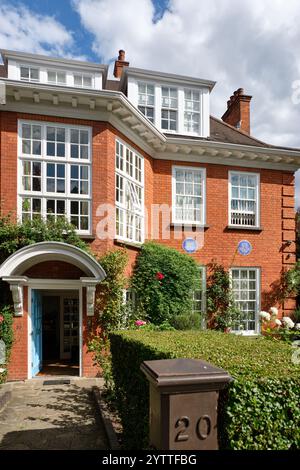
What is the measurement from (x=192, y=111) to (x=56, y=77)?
4.89 metres

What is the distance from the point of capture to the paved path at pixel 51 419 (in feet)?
18.4

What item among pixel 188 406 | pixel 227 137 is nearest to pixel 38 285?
pixel 188 406

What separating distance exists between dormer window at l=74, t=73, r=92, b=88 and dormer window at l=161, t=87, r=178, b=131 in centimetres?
272

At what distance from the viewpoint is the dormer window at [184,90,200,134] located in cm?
1360

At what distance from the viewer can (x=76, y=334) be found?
12.9 m

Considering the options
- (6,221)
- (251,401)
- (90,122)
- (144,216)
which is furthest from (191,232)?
(251,401)

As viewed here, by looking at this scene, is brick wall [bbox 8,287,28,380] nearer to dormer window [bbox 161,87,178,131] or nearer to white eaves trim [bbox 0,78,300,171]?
white eaves trim [bbox 0,78,300,171]

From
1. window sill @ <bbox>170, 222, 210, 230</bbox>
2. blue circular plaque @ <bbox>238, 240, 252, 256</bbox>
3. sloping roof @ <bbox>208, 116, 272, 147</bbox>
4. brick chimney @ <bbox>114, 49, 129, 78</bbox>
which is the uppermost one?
brick chimney @ <bbox>114, 49, 129, 78</bbox>

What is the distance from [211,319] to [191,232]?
3.00m

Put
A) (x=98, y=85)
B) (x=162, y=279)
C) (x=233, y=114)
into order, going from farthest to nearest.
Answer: (x=233, y=114) < (x=98, y=85) < (x=162, y=279)

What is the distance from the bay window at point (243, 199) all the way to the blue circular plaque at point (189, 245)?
5.21 feet

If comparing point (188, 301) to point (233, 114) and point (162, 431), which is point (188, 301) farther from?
point (233, 114)

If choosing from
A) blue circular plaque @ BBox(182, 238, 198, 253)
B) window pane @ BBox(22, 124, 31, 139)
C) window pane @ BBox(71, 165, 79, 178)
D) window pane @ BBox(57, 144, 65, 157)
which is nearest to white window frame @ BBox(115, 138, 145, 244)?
window pane @ BBox(71, 165, 79, 178)

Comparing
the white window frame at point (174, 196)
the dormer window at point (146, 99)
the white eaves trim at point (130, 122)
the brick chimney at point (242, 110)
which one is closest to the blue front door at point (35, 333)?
the white eaves trim at point (130, 122)
